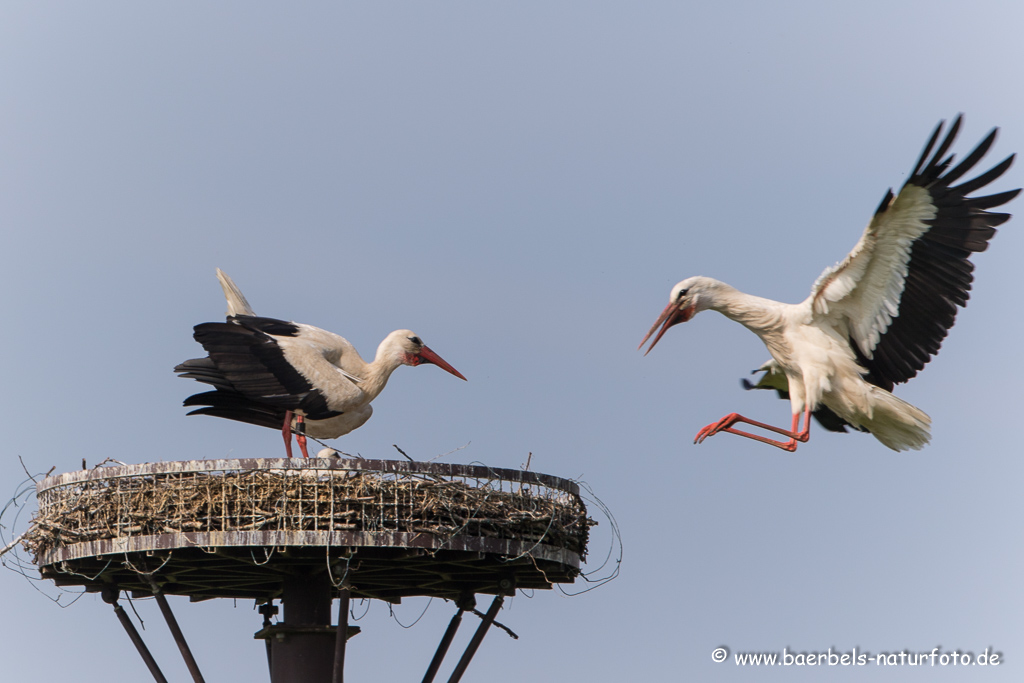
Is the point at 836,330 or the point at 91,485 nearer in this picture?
the point at 91,485

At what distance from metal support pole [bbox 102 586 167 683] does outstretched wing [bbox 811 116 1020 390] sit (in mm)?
6554

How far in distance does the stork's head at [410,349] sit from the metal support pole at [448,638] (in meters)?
2.53

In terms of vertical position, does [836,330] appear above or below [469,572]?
above

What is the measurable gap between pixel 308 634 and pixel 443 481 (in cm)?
236

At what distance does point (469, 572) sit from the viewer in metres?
12.5

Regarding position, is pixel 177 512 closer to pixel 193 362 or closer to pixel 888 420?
pixel 193 362

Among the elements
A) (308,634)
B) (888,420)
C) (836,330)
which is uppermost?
(836,330)

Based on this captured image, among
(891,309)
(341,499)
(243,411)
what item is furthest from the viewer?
(243,411)

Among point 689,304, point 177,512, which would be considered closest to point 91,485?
point 177,512

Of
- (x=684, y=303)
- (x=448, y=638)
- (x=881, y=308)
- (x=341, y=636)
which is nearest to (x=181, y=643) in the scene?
(x=341, y=636)

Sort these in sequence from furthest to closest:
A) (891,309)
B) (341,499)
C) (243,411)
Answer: (243,411)
(891,309)
(341,499)

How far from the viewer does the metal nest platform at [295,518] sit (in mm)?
11000

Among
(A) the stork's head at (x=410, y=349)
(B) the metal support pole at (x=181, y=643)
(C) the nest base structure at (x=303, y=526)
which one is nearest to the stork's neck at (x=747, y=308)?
(C) the nest base structure at (x=303, y=526)

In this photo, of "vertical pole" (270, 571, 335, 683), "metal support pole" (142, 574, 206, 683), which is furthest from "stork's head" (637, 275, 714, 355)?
"metal support pole" (142, 574, 206, 683)
